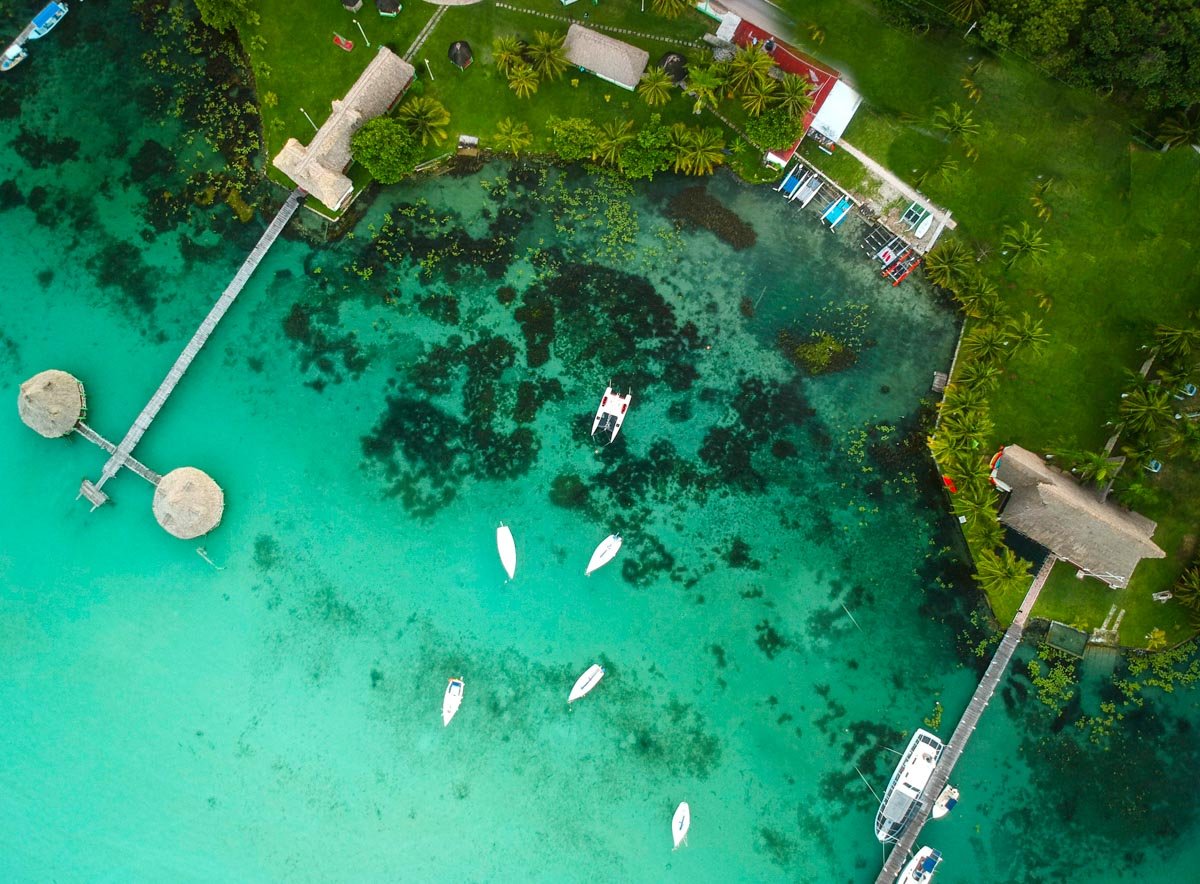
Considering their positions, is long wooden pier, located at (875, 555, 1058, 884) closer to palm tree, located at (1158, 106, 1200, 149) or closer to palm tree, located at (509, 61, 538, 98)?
palm tree, located at (1158, 106, 1200, 149)

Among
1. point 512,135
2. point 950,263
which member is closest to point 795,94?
point 950,263

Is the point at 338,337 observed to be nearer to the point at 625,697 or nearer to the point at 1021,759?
the point at 625,697

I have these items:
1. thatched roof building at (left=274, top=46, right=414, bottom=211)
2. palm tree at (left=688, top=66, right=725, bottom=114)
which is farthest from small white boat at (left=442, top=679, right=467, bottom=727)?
palm tree at (left=688, top=66, right=725, bottom=114)

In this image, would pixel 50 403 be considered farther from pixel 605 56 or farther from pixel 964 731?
pixel 964 731

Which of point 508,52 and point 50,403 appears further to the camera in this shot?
point 50,403

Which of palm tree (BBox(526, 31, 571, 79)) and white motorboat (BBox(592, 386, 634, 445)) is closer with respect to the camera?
palm tree (BBox(526, 31, 571, 79))

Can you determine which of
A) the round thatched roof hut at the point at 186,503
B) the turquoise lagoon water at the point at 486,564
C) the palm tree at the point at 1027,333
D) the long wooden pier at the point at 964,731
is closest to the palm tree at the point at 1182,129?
the palm tree at the point at 1027,333

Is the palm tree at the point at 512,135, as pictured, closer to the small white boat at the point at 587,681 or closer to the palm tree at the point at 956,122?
the palm tree at the point at 956,122

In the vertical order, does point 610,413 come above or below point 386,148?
below
